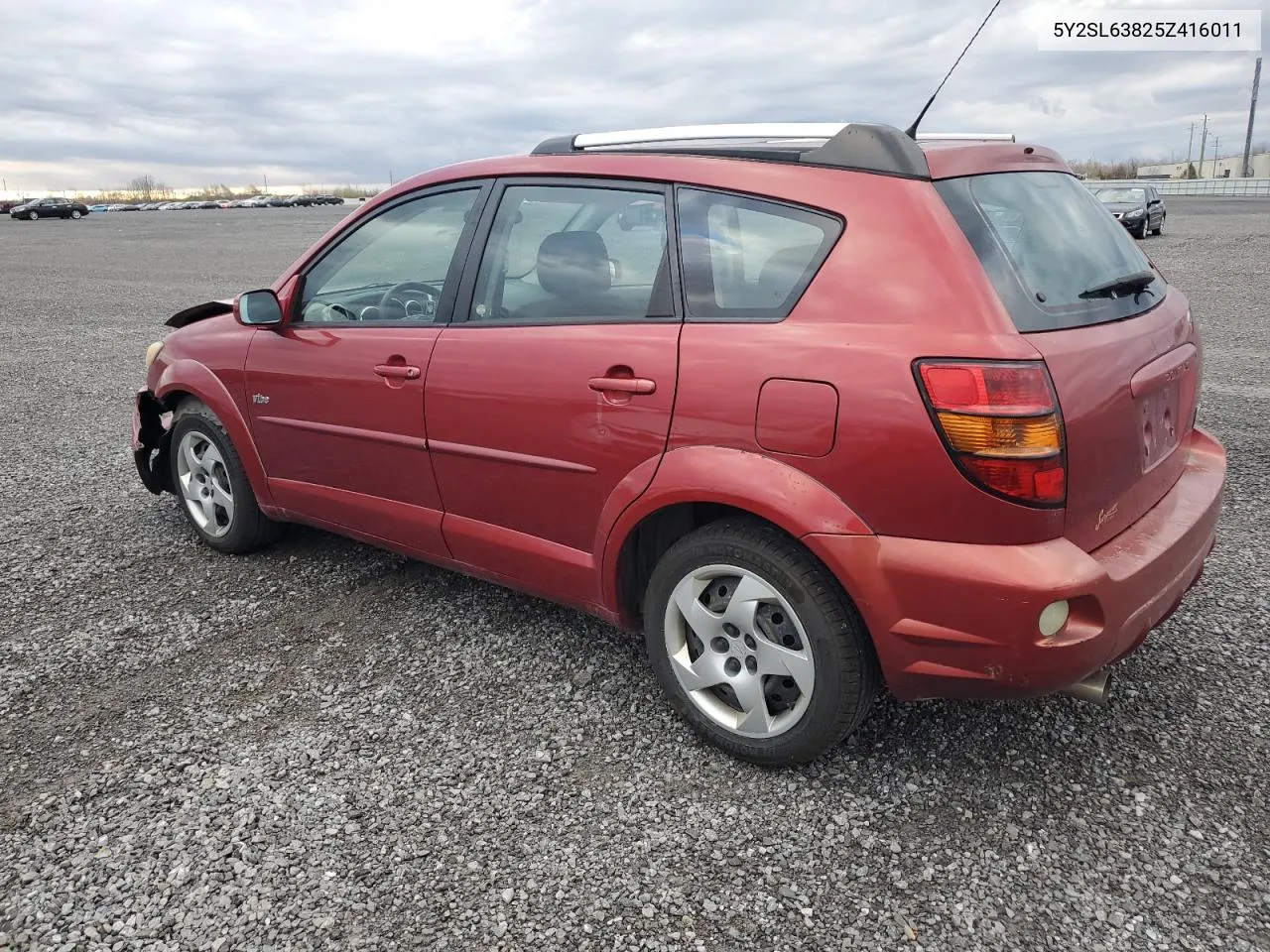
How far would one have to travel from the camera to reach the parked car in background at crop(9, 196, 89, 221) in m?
50.3

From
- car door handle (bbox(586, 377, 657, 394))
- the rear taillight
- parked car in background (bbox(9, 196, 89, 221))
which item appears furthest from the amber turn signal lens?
parked car in background (bbox(9, 196, 89, 221))

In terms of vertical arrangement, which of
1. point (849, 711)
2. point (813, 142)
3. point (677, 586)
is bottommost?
point (849, 711)

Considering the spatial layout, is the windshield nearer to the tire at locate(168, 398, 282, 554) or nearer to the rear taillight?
the tire at locate(168, 398, 282, 554)

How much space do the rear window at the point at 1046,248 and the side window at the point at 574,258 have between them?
2.76ft

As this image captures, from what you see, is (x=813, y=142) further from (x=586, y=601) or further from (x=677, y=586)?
(x=586, y=601)

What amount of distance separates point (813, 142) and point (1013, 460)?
1.06 m

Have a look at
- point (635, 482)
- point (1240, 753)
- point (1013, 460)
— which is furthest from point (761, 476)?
point (1240, 753)

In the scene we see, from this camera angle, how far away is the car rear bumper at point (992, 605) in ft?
7.37

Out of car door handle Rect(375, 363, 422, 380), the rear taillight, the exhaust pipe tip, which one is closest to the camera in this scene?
the rear taillight

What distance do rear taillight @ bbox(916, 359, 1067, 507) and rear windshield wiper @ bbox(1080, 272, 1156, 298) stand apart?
1.75ft

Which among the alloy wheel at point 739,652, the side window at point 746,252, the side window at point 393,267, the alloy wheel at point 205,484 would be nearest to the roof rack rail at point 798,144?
the side window at point 746,252

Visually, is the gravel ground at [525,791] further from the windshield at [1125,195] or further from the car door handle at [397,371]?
the windshield at [1125,195]

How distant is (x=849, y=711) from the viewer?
2.54 meters

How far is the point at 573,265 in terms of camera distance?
3.02m
